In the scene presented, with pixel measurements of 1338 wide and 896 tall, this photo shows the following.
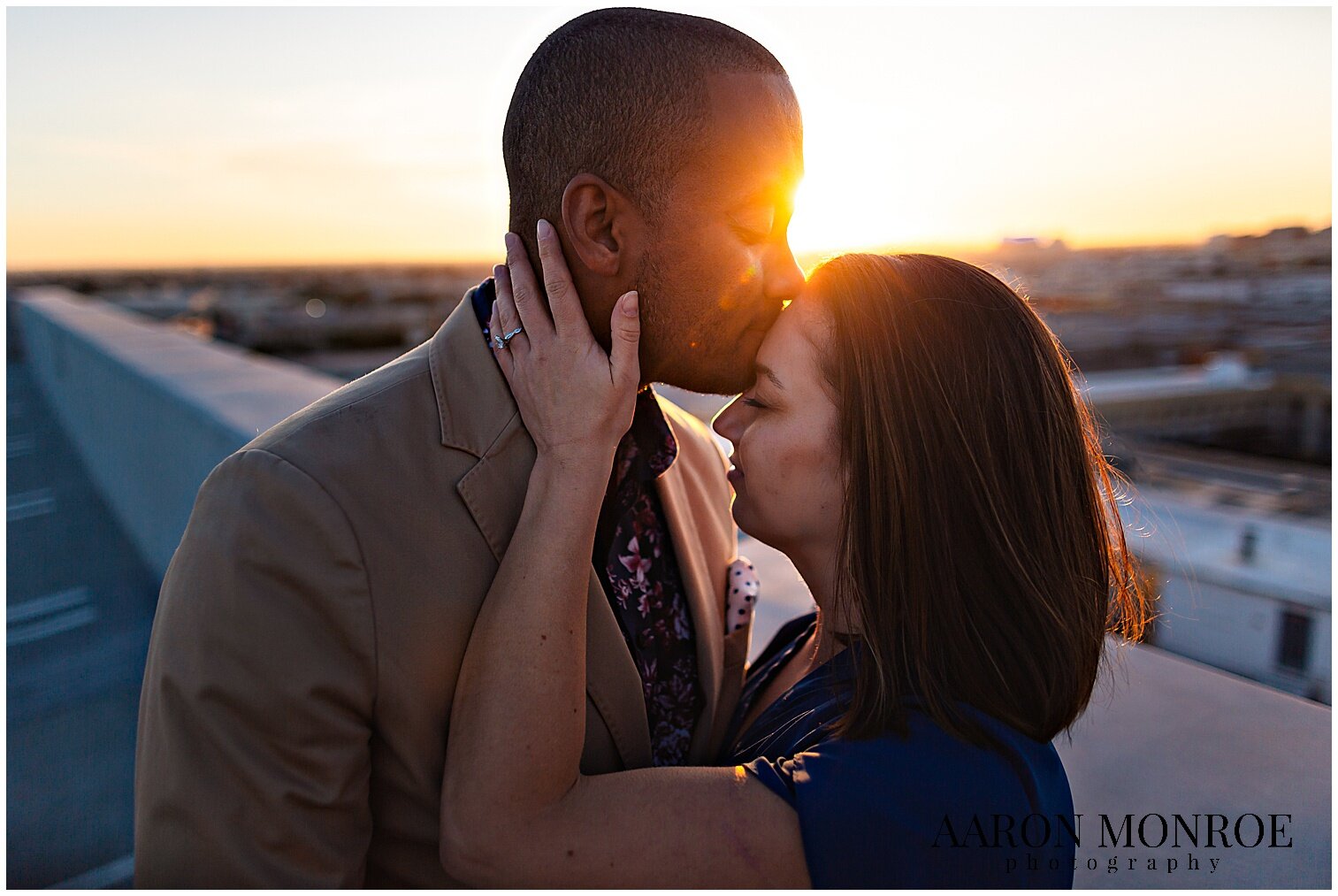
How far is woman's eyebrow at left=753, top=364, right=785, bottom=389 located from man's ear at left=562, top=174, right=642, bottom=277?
0.38m

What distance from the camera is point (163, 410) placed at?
565cm

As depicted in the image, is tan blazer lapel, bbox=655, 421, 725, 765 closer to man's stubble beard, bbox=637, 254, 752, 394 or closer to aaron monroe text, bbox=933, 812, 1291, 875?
man's stubble beard, bbox=637, 254, 752, 394

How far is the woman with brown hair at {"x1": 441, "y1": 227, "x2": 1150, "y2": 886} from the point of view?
1483 mm

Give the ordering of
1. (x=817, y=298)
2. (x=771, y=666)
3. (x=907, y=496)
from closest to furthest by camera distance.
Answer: (x=907, y=496) < (x=817, y=298) < (x=771, y=666)

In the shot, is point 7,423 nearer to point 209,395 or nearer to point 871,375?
point 209,395

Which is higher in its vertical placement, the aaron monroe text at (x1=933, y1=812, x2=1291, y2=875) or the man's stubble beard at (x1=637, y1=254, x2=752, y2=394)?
the man's stubble beard at (x1=637, y1=254, x2=752, y2=394)

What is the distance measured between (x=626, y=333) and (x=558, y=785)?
0.85 metres

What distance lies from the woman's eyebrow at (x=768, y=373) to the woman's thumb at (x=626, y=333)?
31cm

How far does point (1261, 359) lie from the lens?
38188 mm

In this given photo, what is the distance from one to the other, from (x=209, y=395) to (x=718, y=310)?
4.24m

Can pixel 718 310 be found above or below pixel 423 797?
above

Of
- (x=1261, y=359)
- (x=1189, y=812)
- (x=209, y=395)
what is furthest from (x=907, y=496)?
(x=1261, y=359)

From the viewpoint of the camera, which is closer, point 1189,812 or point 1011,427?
point 1011,427

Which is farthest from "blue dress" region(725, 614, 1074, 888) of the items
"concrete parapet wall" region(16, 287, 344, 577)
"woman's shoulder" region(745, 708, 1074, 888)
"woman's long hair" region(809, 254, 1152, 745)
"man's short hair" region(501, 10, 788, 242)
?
"concrete parapet wall" region(16, 287, 344, 577)
